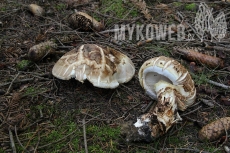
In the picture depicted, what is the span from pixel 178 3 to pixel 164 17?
22.6 inches

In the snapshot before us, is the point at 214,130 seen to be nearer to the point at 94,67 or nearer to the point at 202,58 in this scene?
the point at 202,58

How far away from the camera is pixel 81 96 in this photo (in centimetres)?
296

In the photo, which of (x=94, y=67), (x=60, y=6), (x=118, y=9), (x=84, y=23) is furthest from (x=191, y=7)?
(x=94, y=67)

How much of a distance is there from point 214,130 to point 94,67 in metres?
1.34

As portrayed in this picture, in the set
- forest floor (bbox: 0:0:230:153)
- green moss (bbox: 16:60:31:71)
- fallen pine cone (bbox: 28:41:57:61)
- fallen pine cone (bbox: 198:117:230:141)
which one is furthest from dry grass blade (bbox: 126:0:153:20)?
fallen pine cone (bbox: 198:117:230:141)

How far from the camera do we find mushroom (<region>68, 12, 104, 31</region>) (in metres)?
3.97

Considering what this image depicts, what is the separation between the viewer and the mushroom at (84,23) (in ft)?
13.0

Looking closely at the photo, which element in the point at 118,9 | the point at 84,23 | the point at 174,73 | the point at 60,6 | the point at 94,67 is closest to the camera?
the point at 174,73

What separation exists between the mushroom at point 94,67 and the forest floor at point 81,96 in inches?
6.1

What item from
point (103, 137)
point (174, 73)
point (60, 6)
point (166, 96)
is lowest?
point (103, 137)

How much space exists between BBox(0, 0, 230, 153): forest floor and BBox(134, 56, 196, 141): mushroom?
12 cm

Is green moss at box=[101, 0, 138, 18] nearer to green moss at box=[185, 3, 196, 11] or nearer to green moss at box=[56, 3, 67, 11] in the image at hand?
green moss at box=[56, 3, 67, 11]

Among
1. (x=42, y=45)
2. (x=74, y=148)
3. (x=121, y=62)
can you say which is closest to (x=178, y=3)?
(x=121, y=62)

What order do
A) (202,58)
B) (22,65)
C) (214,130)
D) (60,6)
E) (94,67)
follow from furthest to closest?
1. (60,6)
2. (202,58)
3. (22,65)
4. (94,67)
5. (214,130)
